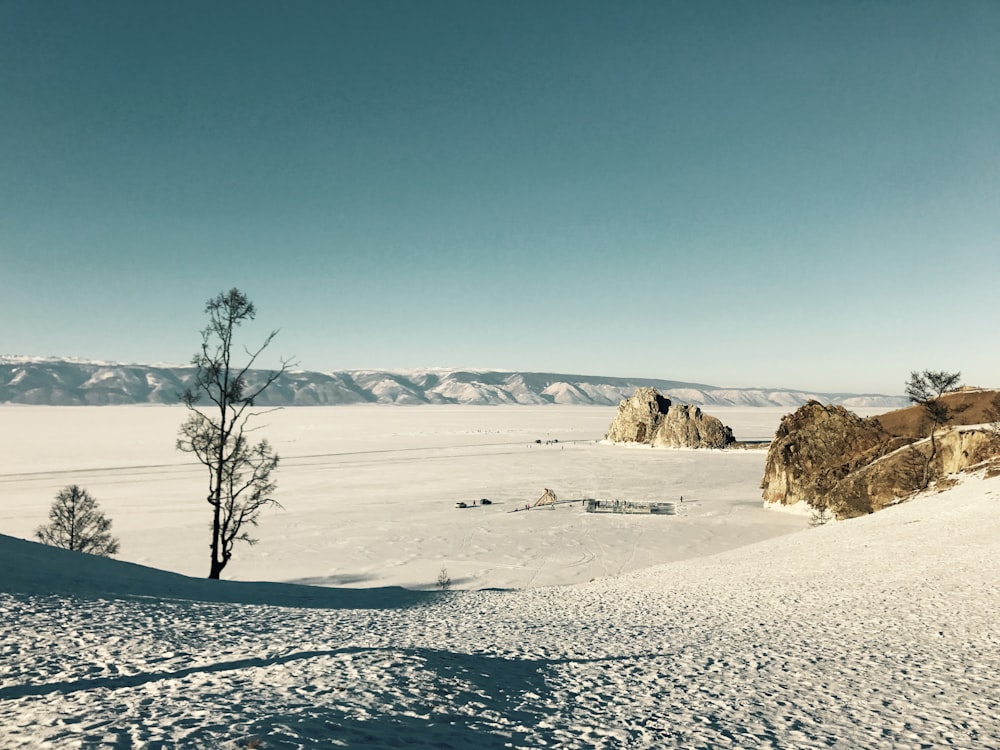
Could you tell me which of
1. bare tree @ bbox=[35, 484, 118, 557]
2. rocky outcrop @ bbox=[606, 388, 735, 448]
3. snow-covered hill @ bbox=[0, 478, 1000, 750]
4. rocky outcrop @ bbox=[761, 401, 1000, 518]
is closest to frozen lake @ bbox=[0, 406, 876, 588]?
bare tree @ bbox=[35, 484, 118, 557]

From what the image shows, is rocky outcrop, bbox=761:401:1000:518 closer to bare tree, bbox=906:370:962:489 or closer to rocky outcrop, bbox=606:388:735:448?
bare tree, bbox=906:370:962:489

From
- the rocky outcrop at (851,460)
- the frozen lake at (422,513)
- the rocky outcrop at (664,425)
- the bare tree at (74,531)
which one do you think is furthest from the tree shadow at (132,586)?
the rocky outcrop at (664,425)

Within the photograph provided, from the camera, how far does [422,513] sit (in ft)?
166

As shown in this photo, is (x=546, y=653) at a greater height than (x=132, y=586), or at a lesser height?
lesser

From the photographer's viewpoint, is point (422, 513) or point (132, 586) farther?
point (422, 513)

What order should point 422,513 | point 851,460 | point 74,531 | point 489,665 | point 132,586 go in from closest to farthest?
point 489,665
point 132,586
point 74,531
point 422,513
point 851,460

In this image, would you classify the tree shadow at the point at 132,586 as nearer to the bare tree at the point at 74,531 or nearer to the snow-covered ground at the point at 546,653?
the snow-covered ground at the point at 546,653

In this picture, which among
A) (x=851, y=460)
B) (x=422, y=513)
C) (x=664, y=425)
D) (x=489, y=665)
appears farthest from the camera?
(x=664, y=425)

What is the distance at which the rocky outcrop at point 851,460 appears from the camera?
1678 inches

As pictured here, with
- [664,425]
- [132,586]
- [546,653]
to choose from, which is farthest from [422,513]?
[664,425]

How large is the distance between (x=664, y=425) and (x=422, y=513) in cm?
8711

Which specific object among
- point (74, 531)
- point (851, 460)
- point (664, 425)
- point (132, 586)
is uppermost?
point (132, 586)

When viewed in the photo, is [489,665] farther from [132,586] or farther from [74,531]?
[74,531]

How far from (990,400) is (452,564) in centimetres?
6538
